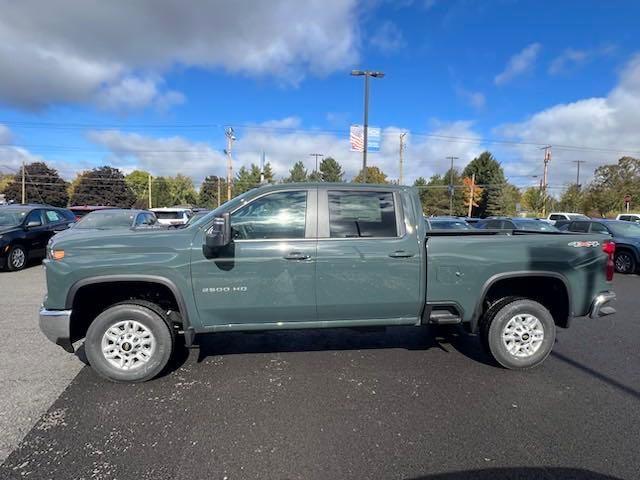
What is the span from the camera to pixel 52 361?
460 centimetres

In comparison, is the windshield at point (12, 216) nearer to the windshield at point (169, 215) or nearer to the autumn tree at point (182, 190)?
the windshield at point (169, 215)

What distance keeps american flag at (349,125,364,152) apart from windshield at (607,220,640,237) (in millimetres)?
13443

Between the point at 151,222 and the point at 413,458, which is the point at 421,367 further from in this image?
the point at 151,222

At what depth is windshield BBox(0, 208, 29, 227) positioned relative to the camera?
36.9ft

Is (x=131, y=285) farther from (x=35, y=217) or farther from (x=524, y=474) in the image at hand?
(x=35, y=217)

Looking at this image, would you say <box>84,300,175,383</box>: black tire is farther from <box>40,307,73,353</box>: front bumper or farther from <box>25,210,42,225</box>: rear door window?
<box>25,210,42,225</box>: rear door window

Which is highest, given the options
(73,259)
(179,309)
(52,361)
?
(73,259)

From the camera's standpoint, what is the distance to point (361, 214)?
434 cm

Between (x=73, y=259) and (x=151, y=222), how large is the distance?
9.36m

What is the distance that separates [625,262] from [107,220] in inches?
573

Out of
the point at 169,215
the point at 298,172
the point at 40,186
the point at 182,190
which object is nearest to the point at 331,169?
the point at 298,172

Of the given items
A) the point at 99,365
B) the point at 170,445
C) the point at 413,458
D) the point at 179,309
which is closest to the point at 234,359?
the point at 179,309

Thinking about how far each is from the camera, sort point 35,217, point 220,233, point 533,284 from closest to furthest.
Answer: point 220,233, point 533,284, point 35,217

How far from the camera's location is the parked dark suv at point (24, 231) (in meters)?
10.7
